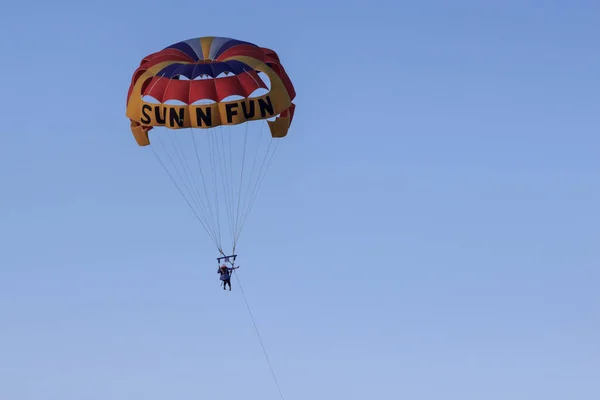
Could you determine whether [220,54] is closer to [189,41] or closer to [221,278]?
[189,41]

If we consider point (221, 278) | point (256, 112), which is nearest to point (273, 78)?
point (256, 112)

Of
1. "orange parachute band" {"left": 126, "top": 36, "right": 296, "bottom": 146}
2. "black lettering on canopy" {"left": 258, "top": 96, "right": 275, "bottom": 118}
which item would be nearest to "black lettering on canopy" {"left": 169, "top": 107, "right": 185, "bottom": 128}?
"orange parachute band" {"left": 126, "top": 36, "right": 296, "bottom": 146}

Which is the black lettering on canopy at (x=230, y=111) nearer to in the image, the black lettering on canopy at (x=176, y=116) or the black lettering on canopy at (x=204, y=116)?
the black lettering on canopy at (x=204, y=116)

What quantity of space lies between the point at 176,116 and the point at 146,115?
1.47m

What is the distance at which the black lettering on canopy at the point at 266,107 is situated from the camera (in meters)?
81.1

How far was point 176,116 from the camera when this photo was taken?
80.8 metres

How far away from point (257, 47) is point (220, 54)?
176cm

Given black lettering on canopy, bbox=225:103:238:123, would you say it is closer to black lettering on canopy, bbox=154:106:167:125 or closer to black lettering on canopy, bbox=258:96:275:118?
black lettering on canopy, bbox=258:96:275:118

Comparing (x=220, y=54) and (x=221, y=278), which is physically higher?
(x=220, y=54)

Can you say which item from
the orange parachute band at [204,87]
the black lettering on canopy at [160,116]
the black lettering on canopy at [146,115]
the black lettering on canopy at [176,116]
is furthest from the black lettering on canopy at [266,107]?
the black lettering on canopy at [146,115]

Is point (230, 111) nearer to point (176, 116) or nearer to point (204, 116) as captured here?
point (204, 116)

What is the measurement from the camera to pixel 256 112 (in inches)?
3189

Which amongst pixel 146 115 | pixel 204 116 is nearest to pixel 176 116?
pixel 204 116

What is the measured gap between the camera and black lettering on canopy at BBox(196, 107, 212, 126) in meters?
80.6
